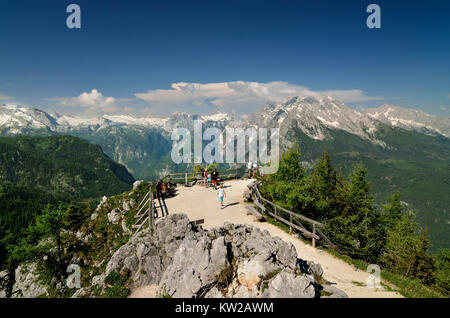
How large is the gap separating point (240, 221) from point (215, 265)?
28.6 feet

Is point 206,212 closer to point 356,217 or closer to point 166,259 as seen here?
point 166,259

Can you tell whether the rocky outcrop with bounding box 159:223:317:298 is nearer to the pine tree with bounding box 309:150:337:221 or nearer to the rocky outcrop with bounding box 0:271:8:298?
the pine tree with bounding box 309:150:337:221

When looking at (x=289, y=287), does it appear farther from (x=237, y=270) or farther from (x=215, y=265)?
(x=215, y=265)

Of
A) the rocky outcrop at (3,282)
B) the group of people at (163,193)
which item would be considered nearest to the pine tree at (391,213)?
the group of people at (163,193)

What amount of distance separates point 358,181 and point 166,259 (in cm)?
2279

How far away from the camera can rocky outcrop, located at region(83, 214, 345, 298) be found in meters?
8.13

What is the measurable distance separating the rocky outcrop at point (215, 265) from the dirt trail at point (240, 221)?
1.51 meters

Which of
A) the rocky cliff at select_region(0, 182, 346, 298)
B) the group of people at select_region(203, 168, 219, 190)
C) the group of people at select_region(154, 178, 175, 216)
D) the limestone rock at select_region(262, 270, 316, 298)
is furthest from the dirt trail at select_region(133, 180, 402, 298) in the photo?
the limestone rock at select_region(262, 270, 316, 298)

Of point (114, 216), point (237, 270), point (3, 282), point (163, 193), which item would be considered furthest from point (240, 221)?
point (3, 282)

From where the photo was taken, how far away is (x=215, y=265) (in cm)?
930

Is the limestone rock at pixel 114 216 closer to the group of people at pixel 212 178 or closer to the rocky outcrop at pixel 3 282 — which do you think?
the group of people at pixel 212 178

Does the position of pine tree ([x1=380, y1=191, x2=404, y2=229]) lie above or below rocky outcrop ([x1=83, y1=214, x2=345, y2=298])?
below

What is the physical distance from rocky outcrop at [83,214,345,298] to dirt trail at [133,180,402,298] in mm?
1511
